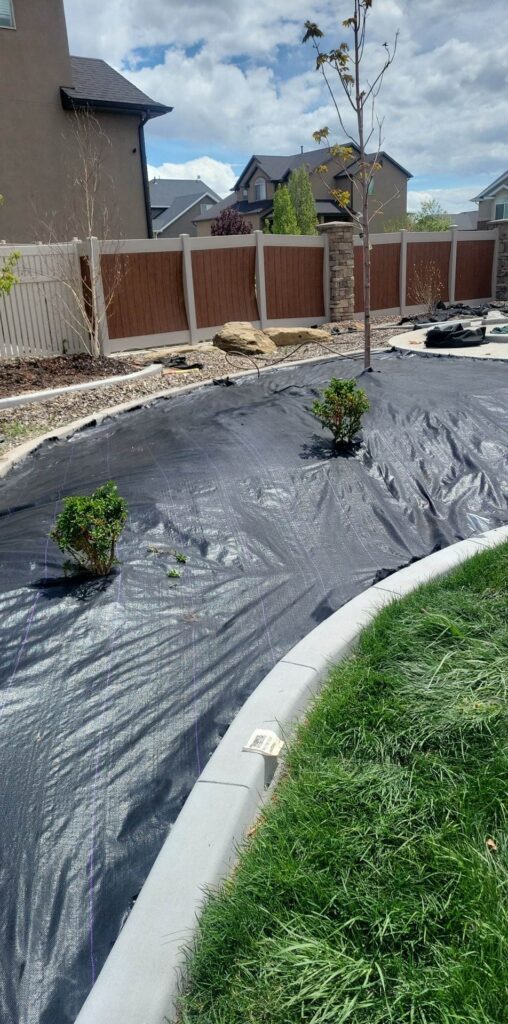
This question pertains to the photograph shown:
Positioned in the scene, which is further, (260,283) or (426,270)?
(426,270)

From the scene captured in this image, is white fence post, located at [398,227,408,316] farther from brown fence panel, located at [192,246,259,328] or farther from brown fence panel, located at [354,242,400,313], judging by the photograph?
brown fence panel, located at [192,246,259,328]

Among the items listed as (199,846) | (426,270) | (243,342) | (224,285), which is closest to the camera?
(199,846)

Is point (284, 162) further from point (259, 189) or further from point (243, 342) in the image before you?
point (243, 342)

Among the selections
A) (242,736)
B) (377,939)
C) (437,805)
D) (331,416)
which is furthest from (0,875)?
(331,416)

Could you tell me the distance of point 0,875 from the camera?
2.04 meters

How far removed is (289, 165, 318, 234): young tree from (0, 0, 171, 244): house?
15.9m

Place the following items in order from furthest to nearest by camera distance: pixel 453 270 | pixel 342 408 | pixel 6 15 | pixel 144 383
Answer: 1. pixel 453 270
2. pixel 6 15
3. pixel 144 383
4. pixel 342 408

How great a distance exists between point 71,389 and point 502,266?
13501 millimetres

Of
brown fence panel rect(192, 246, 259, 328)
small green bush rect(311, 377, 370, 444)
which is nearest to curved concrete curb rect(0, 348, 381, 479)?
small green bush rect(311, 377, 370, 444)

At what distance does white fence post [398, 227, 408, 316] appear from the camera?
634 inches

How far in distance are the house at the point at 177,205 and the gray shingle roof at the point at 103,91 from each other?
25.3 metres

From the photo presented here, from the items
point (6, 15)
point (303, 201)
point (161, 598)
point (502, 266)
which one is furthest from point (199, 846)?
point (303, 201)

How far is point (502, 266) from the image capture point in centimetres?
1784

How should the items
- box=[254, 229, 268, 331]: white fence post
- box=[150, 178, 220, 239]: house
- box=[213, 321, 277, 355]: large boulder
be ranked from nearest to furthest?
box=[213, 321, 277, 355]: large boulder, box=[254, 229, 268, 331]: white fence post, box=[150, 178, 220, 239]: house
